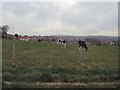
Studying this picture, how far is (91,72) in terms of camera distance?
55.4 ft

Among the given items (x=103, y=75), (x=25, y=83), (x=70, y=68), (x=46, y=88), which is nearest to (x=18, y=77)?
(x=25, y=83)

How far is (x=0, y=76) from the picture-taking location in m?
15.3

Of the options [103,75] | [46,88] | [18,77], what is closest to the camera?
[46,88]

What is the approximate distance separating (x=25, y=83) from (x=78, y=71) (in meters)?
3.08

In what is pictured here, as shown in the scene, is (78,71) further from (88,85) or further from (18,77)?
(18,77)

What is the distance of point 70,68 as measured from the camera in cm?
1709

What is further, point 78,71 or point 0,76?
point 78,71

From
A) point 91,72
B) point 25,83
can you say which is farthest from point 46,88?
point 91,72

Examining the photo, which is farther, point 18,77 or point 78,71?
point 78,71

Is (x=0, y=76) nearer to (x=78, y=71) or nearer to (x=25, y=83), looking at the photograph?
(x=25, y=83)

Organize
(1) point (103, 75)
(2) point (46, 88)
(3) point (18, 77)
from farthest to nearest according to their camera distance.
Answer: (1) point (103, 75), (3) point (18, 77), (2) point (46, 88)

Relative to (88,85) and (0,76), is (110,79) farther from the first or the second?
(0,76)

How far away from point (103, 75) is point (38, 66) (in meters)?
3.35

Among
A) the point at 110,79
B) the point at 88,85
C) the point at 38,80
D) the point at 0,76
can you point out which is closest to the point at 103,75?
the point at 110,79
